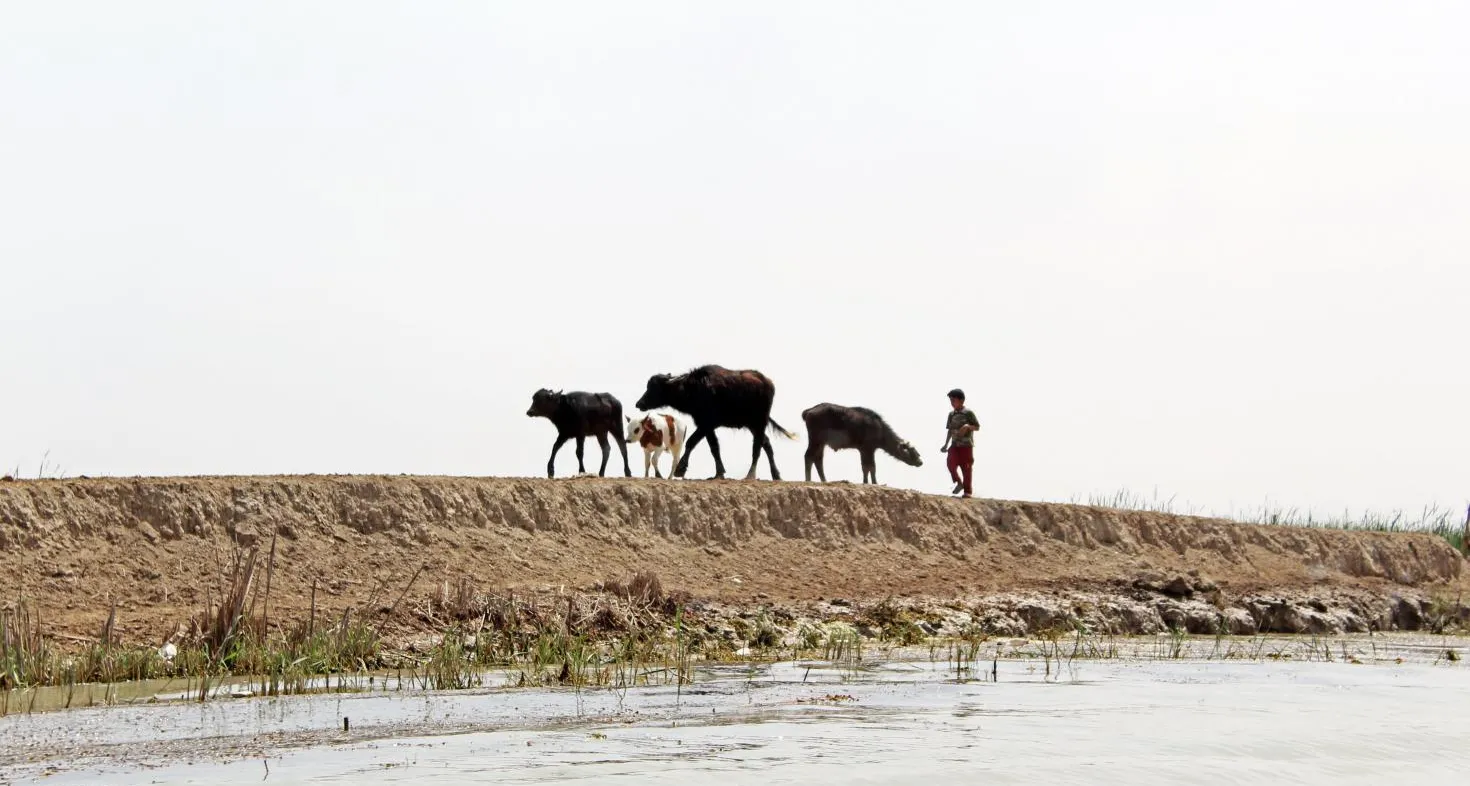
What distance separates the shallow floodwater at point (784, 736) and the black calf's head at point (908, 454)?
15.3m

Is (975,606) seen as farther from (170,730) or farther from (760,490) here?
(170,730)

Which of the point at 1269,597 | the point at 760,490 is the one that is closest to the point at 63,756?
the point at 760,490

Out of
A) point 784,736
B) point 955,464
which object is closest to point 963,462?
point 955,464

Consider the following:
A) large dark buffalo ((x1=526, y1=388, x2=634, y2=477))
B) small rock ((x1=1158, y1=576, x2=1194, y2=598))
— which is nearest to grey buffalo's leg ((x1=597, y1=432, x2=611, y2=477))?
A: large dark buffalo ((x1=526, y1=388, x2=634, y2=477))

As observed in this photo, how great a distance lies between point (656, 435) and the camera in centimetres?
2492

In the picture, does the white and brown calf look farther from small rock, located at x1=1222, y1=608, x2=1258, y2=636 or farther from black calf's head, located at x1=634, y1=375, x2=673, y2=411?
small rock, located at x1=1222, y1=608, x2=1258, y2=636

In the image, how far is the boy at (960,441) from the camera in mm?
23844

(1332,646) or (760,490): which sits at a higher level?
(760,490)

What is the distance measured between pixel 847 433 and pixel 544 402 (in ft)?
16.1

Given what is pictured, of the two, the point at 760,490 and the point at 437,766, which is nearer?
the point at 437,766

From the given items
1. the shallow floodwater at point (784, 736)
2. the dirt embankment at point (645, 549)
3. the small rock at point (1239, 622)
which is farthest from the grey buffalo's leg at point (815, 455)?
the shallow floodwater at point (784, 736)

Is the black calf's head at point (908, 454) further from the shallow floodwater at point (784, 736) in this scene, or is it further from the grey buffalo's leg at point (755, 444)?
the shallow floodwater at point (784, 736)

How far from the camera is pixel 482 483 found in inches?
784

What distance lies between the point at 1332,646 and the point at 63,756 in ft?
45.9
